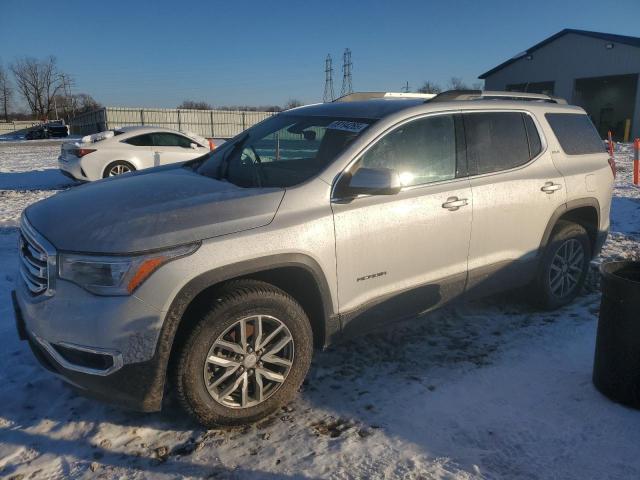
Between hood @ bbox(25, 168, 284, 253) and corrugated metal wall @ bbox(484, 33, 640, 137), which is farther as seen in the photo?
corrugated metal wall @ bbox(484, 33, 640, 137)

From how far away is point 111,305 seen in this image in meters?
2.45

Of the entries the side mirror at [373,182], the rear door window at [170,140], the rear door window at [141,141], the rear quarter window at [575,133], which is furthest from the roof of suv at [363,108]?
the rear door window at [170,140]

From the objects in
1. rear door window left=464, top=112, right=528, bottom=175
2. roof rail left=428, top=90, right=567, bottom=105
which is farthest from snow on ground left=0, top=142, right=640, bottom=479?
roof rail left=428, top=90, right=567, bottom=105

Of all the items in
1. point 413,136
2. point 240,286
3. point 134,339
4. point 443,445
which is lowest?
point 443,445

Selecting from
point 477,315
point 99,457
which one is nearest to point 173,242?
point 99,457

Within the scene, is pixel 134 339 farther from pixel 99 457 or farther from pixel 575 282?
pixel 575 282

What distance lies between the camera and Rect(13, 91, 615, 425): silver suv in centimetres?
253

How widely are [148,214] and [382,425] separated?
180 centimetres

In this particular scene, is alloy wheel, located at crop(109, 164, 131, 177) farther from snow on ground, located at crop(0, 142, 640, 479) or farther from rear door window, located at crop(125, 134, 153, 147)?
snow on ground, located at crop(0, 142, 640, 479)

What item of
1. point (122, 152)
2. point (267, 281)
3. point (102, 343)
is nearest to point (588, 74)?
point (122, 152)

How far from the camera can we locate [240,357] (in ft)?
9.27

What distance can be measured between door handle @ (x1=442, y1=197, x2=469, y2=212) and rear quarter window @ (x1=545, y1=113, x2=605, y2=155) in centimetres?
148

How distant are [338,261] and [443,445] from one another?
118cm

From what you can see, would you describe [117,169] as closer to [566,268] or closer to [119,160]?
[119,160]
